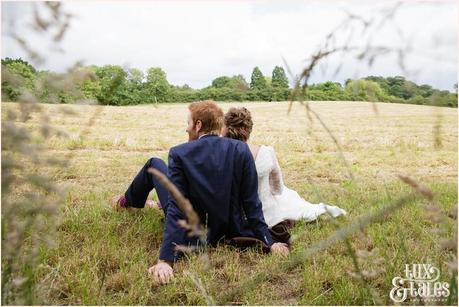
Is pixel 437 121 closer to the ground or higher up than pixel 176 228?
higher up

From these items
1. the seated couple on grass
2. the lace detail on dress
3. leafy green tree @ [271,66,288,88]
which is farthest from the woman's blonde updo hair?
leafy green tree @ [271,66,288,88]

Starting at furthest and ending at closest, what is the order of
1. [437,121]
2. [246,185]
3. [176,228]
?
[246,185] < [176,228] < [437,121]

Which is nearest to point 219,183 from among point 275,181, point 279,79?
point 275,181

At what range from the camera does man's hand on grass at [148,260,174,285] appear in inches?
118

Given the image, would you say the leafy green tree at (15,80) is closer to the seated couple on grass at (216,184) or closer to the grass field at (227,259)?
the grass field at (227,259)

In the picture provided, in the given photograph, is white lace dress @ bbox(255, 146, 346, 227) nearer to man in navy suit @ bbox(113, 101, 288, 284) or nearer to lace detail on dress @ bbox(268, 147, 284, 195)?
lace detail on dress @ bbox(268, 147, 284, 195)

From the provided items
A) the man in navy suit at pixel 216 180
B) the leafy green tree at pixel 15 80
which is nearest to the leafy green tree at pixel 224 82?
the man in navy suit at pixel 216 180

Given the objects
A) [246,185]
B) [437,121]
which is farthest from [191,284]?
[437,121]

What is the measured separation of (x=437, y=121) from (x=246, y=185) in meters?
2.80

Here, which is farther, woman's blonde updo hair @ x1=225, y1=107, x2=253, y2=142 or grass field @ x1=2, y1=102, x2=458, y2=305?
woman's blonde updo hair @ x1=225, y1=107, x2=253, y2=142

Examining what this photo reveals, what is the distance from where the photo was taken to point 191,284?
2896mm

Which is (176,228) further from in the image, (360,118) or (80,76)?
(360,118)

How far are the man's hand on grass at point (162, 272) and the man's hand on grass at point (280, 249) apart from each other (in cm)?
86

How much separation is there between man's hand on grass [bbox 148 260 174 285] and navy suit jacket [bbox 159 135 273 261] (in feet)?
1.65
